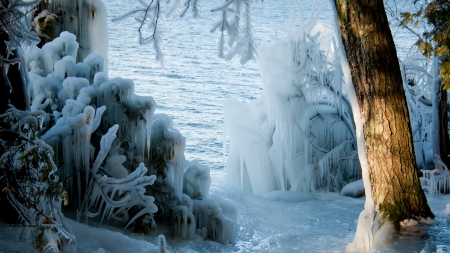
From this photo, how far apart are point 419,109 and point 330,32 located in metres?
2.94

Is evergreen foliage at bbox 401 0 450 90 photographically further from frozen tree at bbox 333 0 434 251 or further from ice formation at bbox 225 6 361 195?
ice formation at bbox 225 6 361 195

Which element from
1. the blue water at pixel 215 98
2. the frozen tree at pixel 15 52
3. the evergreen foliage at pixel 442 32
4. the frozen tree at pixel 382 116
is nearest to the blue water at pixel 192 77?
the blue water at pixel 215 98

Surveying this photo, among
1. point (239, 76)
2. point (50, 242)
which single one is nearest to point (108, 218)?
point (50, 242)

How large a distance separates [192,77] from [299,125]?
616 inches

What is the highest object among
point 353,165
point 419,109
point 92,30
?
point 92,30

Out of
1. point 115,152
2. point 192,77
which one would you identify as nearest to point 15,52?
point 115,152

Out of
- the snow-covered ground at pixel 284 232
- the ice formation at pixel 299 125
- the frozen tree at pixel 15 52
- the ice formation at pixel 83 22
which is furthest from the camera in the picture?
the ice formation at pixel 299 125

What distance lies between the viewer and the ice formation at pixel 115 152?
8.56 metres

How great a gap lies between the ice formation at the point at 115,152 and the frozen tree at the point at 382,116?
3.33 metres

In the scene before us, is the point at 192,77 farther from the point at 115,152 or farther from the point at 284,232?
the point at 115,152

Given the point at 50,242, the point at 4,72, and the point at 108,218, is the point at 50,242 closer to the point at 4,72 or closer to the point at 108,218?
the point at 4,72

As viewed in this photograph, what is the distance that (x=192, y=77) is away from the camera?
29.0 metres

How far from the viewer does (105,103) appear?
9.27 metres

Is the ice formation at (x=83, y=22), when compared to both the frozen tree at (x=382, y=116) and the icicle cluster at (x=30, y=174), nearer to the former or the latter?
the icicle cluster at (x=30, y=174)
